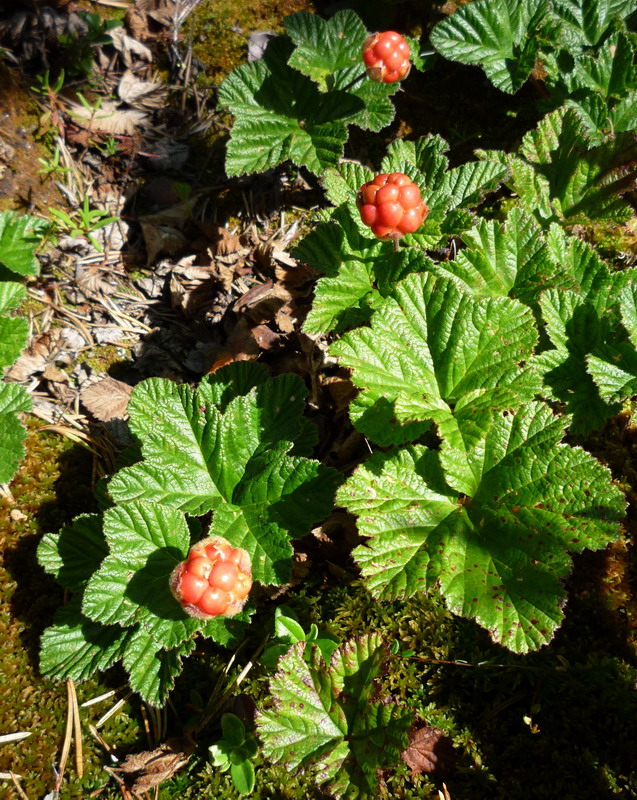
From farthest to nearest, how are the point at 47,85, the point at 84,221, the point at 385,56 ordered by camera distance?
the point at 47,85, the point at 84,221, the point at 385,56

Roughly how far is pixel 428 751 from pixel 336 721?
36 cm

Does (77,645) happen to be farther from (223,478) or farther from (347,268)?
(347,268)

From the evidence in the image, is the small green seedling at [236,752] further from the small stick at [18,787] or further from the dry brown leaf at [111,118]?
the dry brown leaf at [111,118]

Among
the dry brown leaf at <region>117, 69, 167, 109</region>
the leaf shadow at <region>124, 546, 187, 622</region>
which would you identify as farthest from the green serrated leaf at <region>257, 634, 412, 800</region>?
the dry brown leaf at <region>117, 69, 167, 109</region>

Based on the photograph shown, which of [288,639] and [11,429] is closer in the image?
[288,639]

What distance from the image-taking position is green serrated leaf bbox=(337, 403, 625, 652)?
2.16m

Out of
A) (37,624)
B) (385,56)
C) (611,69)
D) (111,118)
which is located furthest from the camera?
(111,118)

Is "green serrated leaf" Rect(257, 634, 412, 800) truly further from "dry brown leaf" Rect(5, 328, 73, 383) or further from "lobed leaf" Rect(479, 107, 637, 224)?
"lobed leaf" Rect(479, 107, 637, 224)

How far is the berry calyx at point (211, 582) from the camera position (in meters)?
2.10

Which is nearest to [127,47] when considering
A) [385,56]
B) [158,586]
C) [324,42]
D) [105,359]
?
[324,42]

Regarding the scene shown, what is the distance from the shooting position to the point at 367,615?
259cm

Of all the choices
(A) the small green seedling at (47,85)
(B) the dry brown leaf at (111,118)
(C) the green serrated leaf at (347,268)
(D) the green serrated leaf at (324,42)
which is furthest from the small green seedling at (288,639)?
(A) the small green seedling at (47,85)

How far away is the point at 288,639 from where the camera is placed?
2.42 m

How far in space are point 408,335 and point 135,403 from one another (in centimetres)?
123
